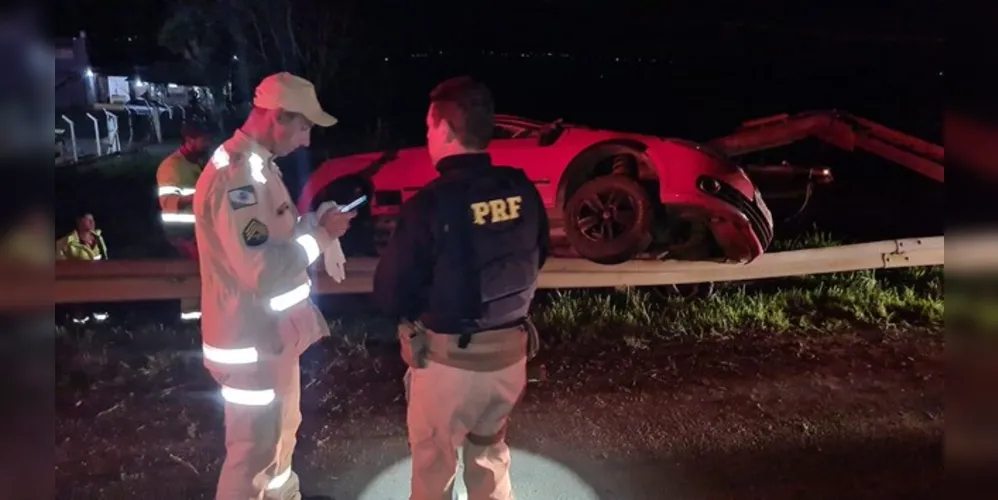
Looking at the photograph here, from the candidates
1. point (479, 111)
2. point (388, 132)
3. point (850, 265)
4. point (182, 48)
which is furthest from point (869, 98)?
point (479, 111)

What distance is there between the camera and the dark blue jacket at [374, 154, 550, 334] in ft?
9.84

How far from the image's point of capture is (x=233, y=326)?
324 cm

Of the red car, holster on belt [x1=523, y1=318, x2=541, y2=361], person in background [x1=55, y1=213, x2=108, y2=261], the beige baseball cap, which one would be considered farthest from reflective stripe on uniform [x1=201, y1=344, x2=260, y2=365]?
person in background [x1=55, y1=213, x2=108, y2=261]

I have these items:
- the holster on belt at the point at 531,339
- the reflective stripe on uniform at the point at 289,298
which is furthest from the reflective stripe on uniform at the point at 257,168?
the holster on belt at the point at 531,339

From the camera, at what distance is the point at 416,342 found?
315cm

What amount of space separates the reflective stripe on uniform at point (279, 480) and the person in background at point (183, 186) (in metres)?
2.00

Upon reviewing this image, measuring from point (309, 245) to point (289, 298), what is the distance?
0.22 m

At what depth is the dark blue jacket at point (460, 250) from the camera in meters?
3.00

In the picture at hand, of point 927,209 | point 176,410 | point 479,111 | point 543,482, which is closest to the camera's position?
point 479,111

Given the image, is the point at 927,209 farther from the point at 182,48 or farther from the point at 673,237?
the point at 182,48

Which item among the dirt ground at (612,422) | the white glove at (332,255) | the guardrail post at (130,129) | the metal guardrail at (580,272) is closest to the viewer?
the white glove at (332,255)

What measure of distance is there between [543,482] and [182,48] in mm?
17492

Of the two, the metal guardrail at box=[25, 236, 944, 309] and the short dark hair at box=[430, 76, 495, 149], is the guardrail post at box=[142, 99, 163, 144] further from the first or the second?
the short dark hair at box=[430, 76, 495, 149]

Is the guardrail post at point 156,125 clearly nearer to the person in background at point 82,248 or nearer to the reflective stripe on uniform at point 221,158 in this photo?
the person in background at point 82,248
